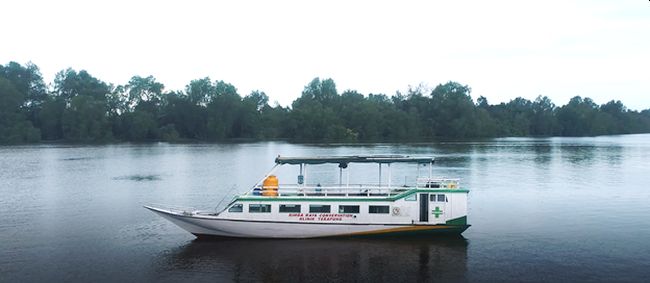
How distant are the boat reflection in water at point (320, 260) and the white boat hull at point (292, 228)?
461mm

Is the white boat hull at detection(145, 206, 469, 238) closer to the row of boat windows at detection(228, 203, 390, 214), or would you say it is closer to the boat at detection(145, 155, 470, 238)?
the boat at detection(145, 155, 470, 238)

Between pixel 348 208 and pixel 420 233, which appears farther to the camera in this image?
pixel 420 233

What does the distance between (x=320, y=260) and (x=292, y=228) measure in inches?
159

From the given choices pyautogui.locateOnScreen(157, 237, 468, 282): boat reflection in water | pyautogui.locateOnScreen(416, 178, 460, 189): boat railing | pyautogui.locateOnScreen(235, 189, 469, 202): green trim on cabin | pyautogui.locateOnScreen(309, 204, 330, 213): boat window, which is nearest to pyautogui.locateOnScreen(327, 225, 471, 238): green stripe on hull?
pyautogui.locateOnScreen(157, 237, 468, 282): boat reflection in water

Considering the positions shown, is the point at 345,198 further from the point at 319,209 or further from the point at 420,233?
the point at 420,233

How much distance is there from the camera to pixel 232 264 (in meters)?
29.7

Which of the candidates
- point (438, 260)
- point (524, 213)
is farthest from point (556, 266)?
point (524, 213)

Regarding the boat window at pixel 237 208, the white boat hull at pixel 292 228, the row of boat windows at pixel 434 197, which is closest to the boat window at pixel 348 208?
the white boat hull at pixel 292 228

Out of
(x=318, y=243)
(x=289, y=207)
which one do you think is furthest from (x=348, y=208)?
(x=289, y=207)

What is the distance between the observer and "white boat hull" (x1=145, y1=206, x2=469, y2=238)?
109 feet

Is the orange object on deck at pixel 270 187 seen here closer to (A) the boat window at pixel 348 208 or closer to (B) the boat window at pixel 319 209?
(B) the boat window at pixel 319 209

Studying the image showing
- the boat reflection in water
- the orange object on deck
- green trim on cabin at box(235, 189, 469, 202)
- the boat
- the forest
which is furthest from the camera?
the forest

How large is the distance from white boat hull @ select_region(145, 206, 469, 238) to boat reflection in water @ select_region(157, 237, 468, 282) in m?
0.46

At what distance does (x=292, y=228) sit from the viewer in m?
33.4
